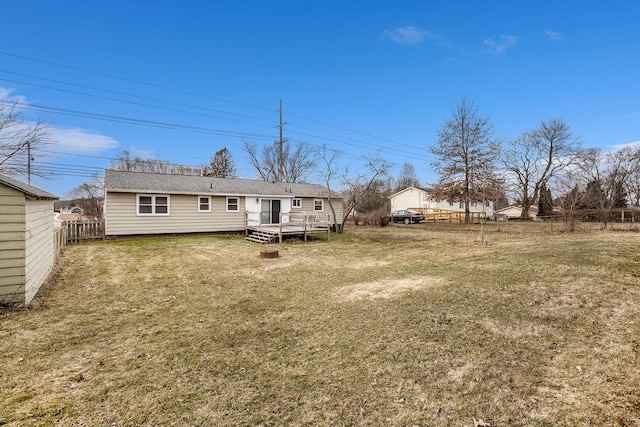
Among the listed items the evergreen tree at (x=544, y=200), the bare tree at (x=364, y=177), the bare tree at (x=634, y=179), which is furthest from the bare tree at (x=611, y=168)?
the bare tree at (x=364, y=177)

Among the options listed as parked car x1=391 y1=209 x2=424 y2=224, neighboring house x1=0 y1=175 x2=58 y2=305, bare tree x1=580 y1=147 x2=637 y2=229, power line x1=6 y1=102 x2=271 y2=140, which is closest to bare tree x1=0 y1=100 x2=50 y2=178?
power line x1=6 y1=102 x2=271 y2=140

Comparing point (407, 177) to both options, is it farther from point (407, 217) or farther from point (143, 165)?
point (143, 165)

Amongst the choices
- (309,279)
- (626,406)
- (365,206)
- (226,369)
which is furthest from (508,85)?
(226,369)

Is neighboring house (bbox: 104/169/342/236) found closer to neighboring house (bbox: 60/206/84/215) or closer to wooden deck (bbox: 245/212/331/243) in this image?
wooden deck (bbox: 245/212/331/243)

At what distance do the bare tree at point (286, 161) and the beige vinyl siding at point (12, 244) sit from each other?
33238 mm

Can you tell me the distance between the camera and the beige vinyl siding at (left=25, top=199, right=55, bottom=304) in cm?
543

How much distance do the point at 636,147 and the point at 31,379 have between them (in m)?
41.2

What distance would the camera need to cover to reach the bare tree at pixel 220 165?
3725 cm

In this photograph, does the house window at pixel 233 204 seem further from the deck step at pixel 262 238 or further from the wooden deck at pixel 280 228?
the deck step at pixel 262 238

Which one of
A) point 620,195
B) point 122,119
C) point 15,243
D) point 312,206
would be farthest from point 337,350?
point 620,195

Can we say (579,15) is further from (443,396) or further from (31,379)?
(31,379)

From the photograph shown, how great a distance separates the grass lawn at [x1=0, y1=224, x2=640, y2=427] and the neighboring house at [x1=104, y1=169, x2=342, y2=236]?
856 centimetres

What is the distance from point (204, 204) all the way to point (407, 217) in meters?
19.1

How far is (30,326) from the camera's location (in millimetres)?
4438
